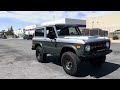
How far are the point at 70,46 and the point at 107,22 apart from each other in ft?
162

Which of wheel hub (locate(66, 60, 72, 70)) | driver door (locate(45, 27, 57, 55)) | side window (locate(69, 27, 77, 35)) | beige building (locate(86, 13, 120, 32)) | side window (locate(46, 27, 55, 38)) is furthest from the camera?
beige building (locate(86, 13, 120, 32))

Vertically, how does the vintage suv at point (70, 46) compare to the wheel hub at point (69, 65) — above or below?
above

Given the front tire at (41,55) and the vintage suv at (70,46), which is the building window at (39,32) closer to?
the vintage suv at (70,46)

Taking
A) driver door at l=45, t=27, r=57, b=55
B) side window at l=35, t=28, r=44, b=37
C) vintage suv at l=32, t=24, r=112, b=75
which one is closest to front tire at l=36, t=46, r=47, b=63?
vintage suv at l=32, t=24, r=112, b=75

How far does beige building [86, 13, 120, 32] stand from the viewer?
51.1 meters

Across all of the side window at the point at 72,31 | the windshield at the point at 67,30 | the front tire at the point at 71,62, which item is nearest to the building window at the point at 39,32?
the windshield at the point at 67,30

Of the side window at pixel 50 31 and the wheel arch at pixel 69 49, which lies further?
the side window at pixel 50 31

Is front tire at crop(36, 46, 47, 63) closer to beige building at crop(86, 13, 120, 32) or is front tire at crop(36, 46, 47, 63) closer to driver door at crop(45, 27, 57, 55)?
driver door at crop(45, 27, 57, 55)

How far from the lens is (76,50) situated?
6676mm

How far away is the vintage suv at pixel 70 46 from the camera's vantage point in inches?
259

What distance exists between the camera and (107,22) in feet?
177
